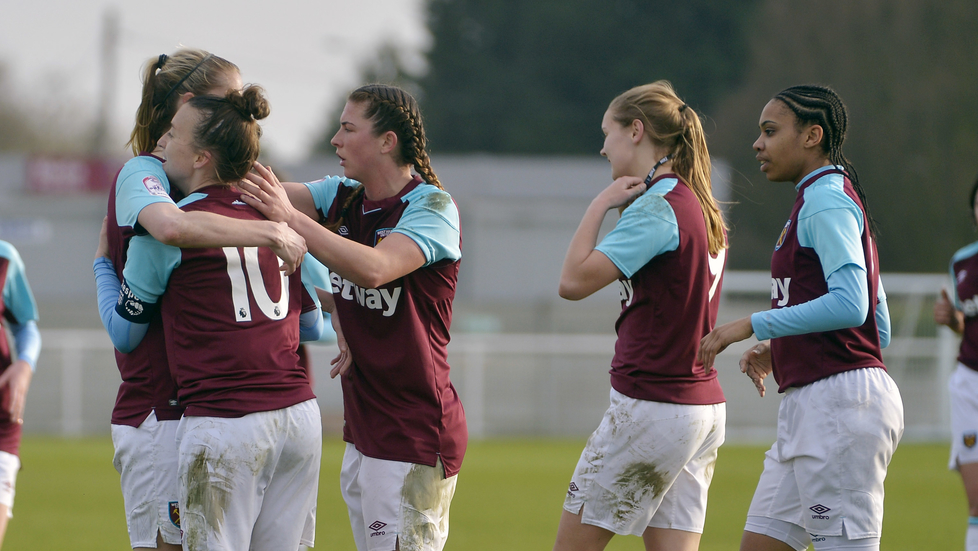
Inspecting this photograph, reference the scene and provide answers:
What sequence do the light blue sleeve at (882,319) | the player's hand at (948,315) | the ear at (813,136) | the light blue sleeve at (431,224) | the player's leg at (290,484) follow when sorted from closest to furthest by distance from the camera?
the player's leg at (290,484) < the light blue sleeve at (431,224) < the ear at (813,136) < the light blue sleeve at (882,319) < the player's hand at (948,315)

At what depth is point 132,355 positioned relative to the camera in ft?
11.0

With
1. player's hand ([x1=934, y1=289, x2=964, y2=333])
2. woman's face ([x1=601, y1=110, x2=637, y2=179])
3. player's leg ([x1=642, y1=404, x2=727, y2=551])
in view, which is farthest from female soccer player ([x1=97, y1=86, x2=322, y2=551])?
player's hand ([x1=934, y1=289, x2=964, y2=333])

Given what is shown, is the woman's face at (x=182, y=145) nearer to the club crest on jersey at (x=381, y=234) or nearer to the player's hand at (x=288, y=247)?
the player's hand at (x=288, y=247)

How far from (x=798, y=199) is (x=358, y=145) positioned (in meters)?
1.65

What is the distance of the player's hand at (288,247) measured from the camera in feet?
9.93

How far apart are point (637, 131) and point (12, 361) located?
3.19 metres

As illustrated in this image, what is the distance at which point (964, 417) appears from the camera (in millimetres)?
5848

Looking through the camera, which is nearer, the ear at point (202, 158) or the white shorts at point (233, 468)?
the white shorts at point (233, 468)

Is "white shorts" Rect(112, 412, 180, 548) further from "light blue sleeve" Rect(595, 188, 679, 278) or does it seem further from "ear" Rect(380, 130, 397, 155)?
"light blue sleeve" Rect(595, 188, 679, 278)

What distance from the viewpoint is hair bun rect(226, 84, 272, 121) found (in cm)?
314

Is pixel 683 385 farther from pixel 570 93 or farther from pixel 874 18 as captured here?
pixel 570 93

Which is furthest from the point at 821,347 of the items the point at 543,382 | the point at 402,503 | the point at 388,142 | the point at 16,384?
the point at 543,382

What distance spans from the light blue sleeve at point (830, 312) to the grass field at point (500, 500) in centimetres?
428

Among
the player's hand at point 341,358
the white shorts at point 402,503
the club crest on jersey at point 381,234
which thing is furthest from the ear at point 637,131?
the white shorts at point 402,503
